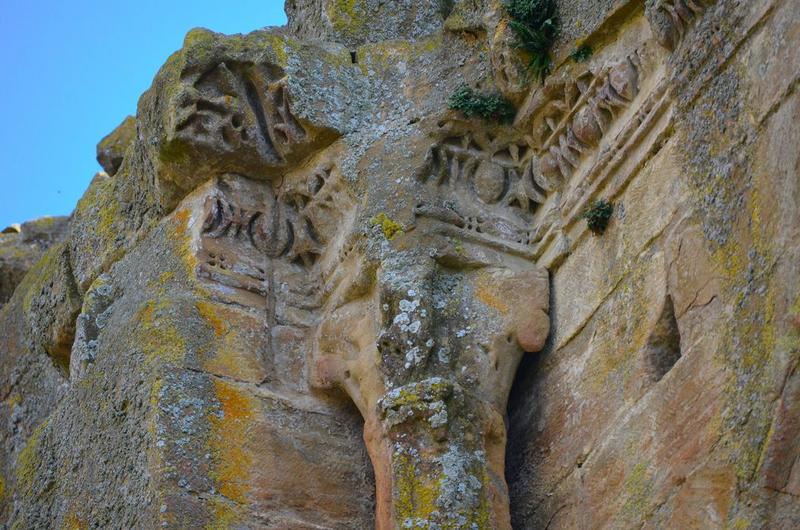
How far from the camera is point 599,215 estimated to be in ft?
27.3

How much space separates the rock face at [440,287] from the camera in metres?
7.12

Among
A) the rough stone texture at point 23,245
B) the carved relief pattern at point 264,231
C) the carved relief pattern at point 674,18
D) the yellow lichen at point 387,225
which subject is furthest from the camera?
the rough stone texture at point 23,245

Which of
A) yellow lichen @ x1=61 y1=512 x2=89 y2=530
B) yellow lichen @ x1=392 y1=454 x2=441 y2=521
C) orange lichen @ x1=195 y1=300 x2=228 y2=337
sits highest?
orange lichen @ x1=195 y1=300 x2=228 y2=337

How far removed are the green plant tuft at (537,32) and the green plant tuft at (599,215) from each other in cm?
89

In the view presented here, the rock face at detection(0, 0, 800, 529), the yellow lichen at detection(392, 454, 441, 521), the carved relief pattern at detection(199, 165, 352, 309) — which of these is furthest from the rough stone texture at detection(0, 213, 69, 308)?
the yellow lichen at detection(392, 454, 441, 521)

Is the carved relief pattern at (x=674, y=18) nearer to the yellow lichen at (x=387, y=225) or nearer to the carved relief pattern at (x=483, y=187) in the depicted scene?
the carved relief pattern at (x=483, y=187)

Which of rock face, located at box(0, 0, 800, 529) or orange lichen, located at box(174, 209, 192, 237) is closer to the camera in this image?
rock face, located at box(0, 0, 800, 529)

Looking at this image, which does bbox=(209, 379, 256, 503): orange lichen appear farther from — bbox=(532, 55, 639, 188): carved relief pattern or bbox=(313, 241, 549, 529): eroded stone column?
bbox=(532, 55, 639, 188): carved relief pattern

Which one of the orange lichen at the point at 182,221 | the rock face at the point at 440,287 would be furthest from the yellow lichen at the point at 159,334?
the orange lichen at the point at 182,221

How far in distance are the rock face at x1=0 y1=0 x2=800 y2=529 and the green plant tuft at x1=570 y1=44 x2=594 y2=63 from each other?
0.09 ft

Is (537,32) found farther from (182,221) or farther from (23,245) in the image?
(23,245)

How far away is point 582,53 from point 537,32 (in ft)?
1.13

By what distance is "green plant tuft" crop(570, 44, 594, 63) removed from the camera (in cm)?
861

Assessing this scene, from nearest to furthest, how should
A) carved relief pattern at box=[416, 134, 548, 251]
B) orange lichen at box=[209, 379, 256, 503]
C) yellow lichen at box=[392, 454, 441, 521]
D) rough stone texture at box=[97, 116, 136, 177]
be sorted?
yellow lichen at box=[392, 454, 441, 521]
orange lichen at box=[209, 379, 256, 503]
carved relief pattern at box=[416, 134, 548, 251]
rough stone texture at box=[97, 116, 136, 177]
